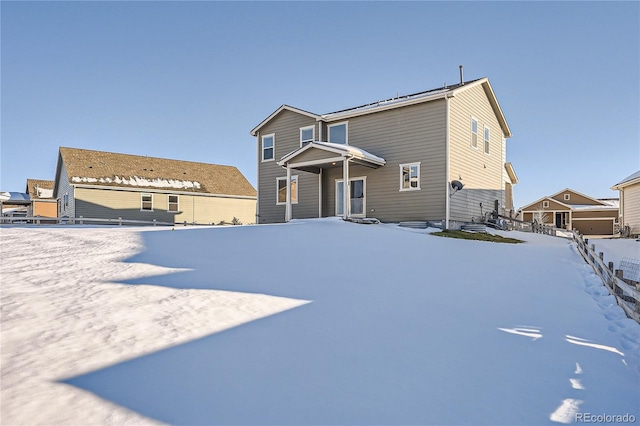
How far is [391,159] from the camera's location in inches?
736

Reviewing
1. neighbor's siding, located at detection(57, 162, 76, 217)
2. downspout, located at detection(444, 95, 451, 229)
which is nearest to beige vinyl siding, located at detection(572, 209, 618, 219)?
downspout, located at detection(444, 95, 451, 229)

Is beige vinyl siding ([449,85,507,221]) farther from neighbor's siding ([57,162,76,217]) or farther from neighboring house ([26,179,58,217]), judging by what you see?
neighboring house ([26,179,58,217])

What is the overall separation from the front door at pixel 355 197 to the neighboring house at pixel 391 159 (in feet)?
0.17

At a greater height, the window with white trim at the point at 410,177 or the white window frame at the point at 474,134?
the white window frame at the point at 474,134

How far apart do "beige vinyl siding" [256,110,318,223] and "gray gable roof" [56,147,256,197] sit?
10625mm

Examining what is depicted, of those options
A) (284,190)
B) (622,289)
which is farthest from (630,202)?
(622,289)

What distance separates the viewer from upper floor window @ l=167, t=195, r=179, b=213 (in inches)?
1182

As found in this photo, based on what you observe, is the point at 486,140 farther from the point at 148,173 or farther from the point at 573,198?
the point at 573,198

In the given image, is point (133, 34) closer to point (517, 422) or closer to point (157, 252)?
point (157, 252)

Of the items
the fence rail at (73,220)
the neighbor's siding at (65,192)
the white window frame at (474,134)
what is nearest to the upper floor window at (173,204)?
the fence rail at (73,220)

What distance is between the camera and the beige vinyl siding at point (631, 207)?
24.9 meters

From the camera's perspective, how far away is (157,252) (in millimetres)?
9086

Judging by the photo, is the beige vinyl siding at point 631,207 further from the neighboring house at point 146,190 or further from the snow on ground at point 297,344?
the neighboring house at point 146,190

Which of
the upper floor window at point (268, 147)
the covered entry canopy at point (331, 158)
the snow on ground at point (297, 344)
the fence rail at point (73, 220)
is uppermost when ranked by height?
the upper floor window at point (268, 147)
